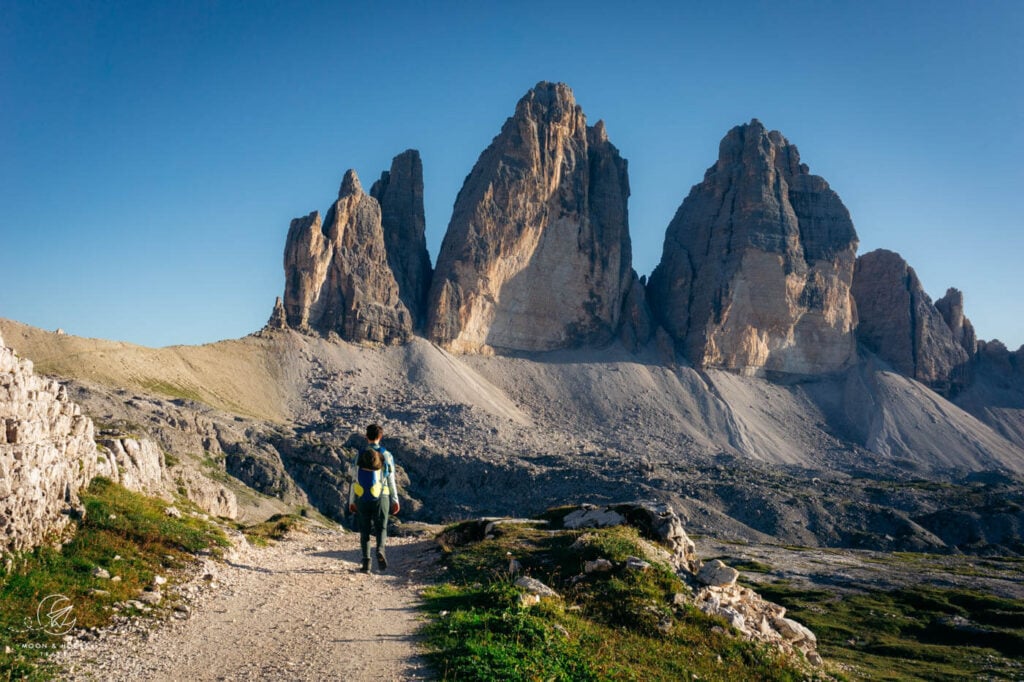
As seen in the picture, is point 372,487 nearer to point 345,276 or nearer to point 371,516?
point 371,516

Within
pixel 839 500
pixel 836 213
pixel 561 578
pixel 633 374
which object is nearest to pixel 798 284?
pixel 836 213

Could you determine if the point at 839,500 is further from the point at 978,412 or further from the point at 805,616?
the point at 978,412

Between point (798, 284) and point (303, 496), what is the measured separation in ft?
375

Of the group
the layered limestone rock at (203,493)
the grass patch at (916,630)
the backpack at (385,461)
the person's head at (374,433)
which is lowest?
the grass patch at (916,630)

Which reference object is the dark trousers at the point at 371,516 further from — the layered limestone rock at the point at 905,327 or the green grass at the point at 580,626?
the layered limestone rock at the point at 905,327

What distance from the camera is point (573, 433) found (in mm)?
111750

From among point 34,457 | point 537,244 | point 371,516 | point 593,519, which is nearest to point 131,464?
point 34,457

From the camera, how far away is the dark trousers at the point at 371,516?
1433 centimetres

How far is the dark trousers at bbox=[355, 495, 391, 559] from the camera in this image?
564 inches

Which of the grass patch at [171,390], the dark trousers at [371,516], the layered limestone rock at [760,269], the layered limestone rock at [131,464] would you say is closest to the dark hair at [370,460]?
the dark trousers at [371,516]

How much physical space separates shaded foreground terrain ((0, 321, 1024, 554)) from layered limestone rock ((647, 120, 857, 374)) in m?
6.47

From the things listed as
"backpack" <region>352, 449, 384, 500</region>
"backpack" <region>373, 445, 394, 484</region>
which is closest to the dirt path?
"backpack" <region>352, 449, 384, 500</region>

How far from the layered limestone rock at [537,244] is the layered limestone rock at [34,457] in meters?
107

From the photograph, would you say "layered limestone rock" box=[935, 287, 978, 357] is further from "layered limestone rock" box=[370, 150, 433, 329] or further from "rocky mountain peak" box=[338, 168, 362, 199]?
"rocky mountain peak" box=[338, 168, 362, 199]
